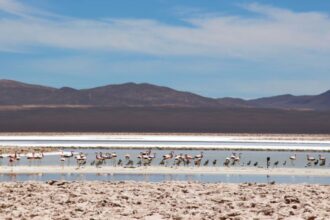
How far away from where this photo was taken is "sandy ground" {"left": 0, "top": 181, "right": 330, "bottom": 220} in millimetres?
13570

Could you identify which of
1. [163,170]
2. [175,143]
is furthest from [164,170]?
[175,143]

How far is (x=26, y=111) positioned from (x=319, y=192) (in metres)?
162

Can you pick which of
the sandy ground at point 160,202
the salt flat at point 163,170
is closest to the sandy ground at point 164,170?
the salt flat at point 163,170

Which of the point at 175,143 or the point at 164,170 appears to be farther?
A: the point at 175,143

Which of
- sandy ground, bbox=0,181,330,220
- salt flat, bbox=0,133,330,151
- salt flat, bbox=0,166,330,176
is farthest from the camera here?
salt flat, bbox=0,133,330,151

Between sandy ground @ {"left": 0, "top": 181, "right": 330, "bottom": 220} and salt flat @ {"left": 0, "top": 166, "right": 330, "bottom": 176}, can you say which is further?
salt flat @ {"left": 0, "top": 166, "right": 330, "bottom": 176}

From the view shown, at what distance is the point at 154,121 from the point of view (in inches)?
6216

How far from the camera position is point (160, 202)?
1527cm

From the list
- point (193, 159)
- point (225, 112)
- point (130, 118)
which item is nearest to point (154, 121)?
point (130, 118)

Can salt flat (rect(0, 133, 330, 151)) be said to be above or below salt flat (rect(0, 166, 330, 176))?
above

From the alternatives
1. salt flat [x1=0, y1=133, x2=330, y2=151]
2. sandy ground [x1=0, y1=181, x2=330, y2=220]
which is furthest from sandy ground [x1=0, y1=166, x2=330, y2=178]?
salt flat [x1=0, y1=133, x2=330, y2=151]

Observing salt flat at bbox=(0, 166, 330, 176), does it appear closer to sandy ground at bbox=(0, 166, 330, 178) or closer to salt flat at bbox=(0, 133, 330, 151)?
sandy ground at bbox=(0, 166, 330, 178)

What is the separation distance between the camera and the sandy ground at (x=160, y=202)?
13.6 m

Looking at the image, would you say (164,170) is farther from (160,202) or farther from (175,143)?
(175,143)
